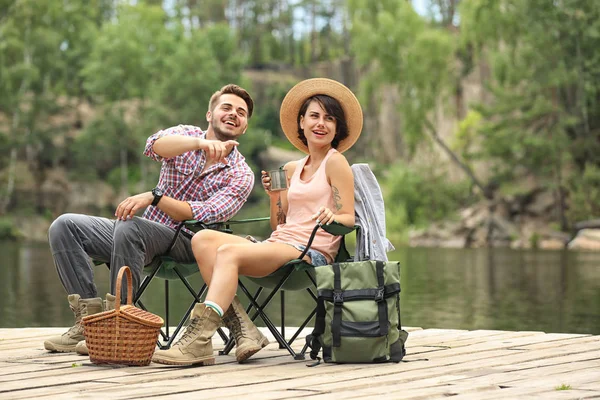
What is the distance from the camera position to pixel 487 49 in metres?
32.9

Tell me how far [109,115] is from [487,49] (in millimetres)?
13072

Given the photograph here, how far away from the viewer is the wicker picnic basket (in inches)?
147

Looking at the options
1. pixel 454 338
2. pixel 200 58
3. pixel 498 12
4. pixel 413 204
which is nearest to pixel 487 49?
pixel 498 12

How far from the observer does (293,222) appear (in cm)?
430

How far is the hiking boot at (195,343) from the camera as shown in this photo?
3.84 metres

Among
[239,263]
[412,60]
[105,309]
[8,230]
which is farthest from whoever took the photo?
[412,60]

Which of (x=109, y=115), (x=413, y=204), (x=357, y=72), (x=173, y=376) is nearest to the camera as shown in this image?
(x=173, y=376)

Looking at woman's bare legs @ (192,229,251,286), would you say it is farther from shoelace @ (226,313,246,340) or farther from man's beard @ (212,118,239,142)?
man's beard @ (212,118,239,142)

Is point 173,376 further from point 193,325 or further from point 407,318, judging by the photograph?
point 407,318

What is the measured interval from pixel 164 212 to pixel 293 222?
0.56 meters

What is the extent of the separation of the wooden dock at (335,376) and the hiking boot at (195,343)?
0.04 m

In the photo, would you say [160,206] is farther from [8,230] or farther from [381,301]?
[8,230]

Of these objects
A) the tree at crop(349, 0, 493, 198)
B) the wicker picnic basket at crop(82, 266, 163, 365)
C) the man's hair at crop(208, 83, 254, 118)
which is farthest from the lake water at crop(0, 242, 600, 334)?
the tree at crop(349, 0, 493, 198)

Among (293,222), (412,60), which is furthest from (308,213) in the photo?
(412,60)
